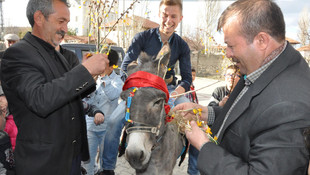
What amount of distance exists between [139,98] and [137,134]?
421mm

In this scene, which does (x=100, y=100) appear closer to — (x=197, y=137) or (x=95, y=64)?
(x=95, y=64)

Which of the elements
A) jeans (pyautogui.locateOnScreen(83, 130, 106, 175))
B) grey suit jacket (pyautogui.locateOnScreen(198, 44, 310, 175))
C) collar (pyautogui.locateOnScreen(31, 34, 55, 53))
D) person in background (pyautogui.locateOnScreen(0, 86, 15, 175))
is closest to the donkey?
grey suit jacket (pyautogui.locateOnScreen(198, 44, 310, 175))

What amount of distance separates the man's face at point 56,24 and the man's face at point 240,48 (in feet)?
5.70

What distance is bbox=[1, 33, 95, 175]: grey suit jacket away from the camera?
1.89 m

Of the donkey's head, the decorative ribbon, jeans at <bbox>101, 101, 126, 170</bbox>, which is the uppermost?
the decorative ribbon

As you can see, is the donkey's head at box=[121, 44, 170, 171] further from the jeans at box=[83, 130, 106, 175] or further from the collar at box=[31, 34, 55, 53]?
the jeans at box=[83, 130, 106, 175]

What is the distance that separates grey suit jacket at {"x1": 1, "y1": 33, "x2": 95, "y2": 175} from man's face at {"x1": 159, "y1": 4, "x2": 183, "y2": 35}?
2265 mm

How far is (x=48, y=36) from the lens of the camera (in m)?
2.35

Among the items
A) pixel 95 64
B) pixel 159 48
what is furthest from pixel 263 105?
pixel 159 48

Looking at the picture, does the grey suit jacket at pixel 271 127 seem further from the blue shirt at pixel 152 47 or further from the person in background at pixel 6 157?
the blue shirt at pixel 152 47

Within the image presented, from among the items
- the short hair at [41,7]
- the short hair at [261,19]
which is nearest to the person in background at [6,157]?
the short hair at [41,7]

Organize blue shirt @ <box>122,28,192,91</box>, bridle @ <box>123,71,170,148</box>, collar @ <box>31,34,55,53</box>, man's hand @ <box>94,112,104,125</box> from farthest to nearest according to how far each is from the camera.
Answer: blue shirt @ <box>122,28,192,91</box> < man's hand @ <box>94,112,104,125</box> < bridle @ <box>123,71,170,148</box> < collar @ <box>31,34,55,53</box>

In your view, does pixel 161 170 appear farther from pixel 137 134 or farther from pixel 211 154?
pixel 211 154

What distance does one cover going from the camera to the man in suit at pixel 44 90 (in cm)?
191
